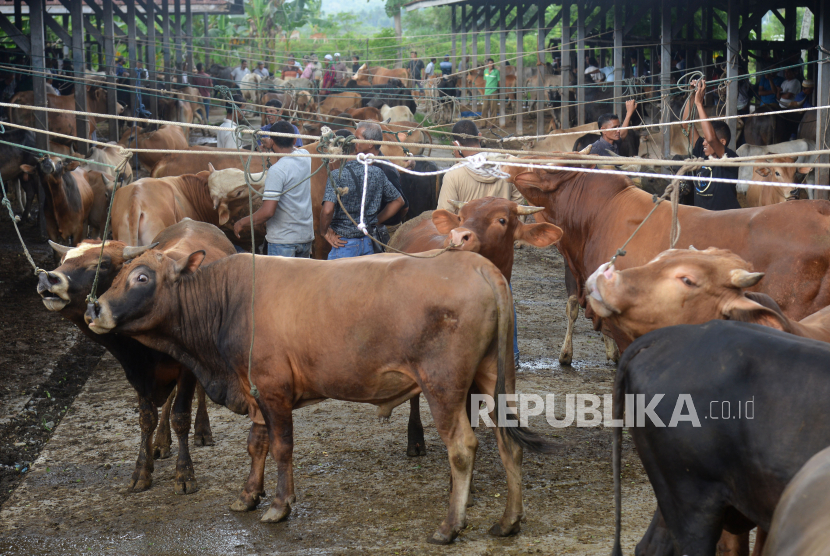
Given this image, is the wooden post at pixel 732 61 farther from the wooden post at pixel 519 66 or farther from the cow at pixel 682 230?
the cow at pixel 682 230

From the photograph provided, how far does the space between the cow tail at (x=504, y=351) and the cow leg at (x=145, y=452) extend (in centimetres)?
227

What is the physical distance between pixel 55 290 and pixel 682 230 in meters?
A: 3.94

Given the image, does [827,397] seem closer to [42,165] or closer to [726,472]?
[726,472]

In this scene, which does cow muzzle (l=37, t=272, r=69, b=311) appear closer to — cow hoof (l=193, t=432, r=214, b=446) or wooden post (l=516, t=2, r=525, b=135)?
cow hoof (l=193, t=432, r=214, b=446)

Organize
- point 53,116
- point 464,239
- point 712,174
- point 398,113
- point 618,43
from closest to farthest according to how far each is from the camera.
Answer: point 464,239
point 712,174
point 53,116
point 618,43
point 398,113

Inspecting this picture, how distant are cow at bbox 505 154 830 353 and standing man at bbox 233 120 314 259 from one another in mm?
1785

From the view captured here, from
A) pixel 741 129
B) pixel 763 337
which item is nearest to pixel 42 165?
pixel 763 337

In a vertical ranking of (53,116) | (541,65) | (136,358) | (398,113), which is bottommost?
(136,358)

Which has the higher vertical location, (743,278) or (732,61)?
(732,61)

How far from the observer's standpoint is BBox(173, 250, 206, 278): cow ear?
479cm

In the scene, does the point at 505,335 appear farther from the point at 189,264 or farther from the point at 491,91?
the point at 491,91

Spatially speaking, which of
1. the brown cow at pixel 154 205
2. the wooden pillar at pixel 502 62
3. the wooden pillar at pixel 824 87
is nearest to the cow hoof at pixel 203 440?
the brown cow at pixel 154 205

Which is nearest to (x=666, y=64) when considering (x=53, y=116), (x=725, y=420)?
(x=53, y=116)

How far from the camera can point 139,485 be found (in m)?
4.96
